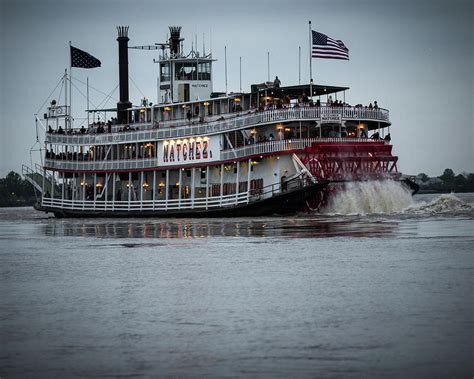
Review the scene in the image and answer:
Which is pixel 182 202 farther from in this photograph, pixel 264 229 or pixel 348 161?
pixel 264 229

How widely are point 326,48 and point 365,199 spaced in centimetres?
809

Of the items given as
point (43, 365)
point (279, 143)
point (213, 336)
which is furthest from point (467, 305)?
point (279, 143)

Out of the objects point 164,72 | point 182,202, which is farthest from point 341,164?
point 164,72

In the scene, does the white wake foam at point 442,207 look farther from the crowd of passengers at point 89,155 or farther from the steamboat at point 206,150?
the crowd of passengers at point 89,155

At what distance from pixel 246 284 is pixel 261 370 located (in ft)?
24.9

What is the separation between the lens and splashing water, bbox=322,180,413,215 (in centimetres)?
4528

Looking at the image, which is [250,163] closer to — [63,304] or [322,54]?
[322,54]

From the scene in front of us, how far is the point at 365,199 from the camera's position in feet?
149

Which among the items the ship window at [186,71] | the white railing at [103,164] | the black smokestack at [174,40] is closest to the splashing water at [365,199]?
the white railing at [103,164]

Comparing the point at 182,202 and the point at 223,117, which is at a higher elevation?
the point at 223,117

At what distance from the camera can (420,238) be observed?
28031 mm

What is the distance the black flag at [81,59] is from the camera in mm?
57406

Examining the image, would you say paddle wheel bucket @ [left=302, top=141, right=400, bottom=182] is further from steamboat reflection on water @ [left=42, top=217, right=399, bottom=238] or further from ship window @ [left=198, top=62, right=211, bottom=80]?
ship window @ [left=198, top=62, right=211, bottom=80]

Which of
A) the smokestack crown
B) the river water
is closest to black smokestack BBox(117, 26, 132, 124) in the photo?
the smokestack crown
